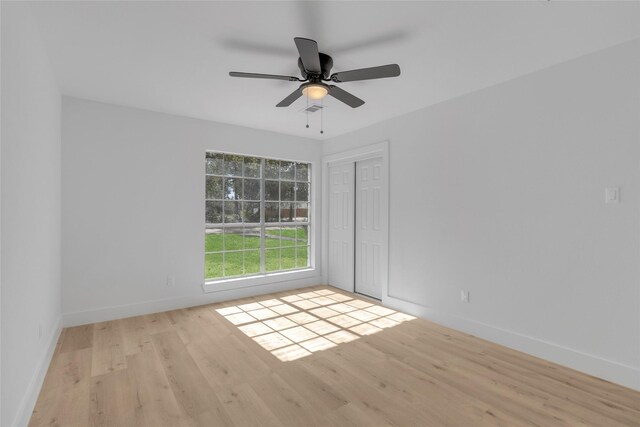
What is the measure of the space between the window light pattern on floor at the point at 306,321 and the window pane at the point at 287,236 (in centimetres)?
94

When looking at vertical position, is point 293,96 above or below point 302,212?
above

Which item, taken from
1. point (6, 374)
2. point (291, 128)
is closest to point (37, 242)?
point (6, 374)

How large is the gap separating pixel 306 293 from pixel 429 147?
2820 mm

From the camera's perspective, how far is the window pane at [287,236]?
5.27 metres

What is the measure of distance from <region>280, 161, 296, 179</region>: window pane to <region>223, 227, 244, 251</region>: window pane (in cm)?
119

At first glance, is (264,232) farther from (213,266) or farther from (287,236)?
(213,266)

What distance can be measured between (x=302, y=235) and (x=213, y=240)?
1562 mm

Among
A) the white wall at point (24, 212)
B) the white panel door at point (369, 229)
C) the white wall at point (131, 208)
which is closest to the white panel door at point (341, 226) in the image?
the white panel door at point (369, 229)

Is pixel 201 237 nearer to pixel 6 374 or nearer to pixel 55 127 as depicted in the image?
pixel 55 127

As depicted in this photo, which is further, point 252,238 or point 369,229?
point 252,238

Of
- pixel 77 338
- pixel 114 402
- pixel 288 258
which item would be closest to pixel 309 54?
pixel 114 402

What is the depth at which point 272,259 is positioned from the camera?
5168 mm

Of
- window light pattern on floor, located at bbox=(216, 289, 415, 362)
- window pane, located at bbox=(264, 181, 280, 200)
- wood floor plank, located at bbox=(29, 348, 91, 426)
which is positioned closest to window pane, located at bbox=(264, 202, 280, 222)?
window pane, located at bbox=(264, 181, 280, 200)

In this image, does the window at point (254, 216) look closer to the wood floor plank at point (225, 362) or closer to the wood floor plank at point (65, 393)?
the wood floor plank at point (225, 362)
